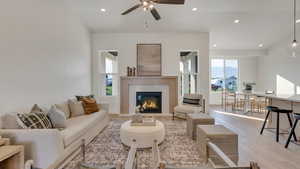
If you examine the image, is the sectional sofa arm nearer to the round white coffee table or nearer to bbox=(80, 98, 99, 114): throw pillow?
the round white coffee table

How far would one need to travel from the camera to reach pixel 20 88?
3.42 meters

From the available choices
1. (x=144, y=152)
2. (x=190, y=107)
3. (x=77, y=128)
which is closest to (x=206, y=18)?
(x=190, y=107)

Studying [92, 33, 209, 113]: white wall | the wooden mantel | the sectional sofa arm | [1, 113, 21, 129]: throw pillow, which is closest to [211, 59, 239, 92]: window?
[92, 33, 209, 113]: white wall

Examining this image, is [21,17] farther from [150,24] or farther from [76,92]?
[150,24]

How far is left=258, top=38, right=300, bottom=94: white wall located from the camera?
8.00 meters

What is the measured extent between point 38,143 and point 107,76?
196 inches

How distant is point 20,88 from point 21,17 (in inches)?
49.5

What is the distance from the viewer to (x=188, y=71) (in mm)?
7555

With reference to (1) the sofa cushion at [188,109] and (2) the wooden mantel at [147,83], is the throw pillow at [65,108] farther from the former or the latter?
(1) the sofa cushion at [188,109]

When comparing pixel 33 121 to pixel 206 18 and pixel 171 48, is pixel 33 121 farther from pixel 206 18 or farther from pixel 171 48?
pixel 206 18

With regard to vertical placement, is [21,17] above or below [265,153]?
above

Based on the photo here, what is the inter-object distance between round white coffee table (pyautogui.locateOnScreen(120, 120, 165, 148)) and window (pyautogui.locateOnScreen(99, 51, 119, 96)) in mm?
3813

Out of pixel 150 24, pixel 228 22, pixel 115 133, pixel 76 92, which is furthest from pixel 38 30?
pixel 228 22

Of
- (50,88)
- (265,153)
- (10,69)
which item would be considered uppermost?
(10,69)
